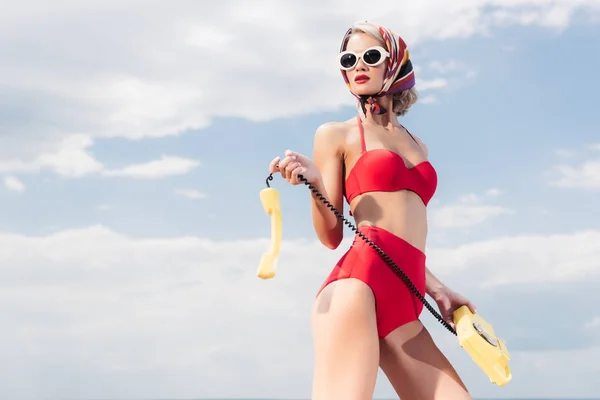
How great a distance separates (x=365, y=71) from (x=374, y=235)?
1018 millimetres

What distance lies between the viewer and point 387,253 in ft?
14.3

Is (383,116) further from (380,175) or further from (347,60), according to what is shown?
(380,175)

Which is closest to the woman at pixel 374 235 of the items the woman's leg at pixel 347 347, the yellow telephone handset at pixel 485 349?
the woman's leg at pixel 347 347

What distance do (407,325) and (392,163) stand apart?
3.00ft

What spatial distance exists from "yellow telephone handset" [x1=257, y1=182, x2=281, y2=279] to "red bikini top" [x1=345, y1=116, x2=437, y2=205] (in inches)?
20.9

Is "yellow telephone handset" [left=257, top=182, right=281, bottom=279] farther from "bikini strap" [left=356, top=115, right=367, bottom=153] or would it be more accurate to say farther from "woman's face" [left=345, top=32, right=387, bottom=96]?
"woman's face" [left=345, top=32, right=387, bottom=96]

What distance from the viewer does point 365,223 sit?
449 centimetres

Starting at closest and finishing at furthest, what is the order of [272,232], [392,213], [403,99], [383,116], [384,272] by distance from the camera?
1. [272,232]
2. [384,272]
3. [392,213]
4. [383,116]
5. [403,99]

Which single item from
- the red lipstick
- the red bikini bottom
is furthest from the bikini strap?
the red bikini bottom

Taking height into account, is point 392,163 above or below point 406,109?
below

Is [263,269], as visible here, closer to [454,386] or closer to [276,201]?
[276,201]

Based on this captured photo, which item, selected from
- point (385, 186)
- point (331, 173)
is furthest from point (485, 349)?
point (331, 173)

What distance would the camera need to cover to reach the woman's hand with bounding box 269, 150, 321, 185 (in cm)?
404

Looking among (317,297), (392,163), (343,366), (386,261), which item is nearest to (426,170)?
(392,163)
